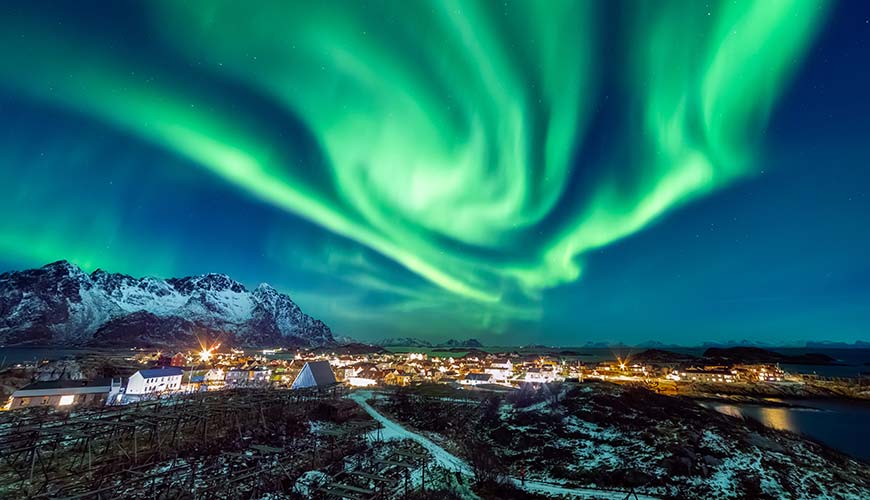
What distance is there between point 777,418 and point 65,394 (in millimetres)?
133546

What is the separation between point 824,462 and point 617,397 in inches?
960

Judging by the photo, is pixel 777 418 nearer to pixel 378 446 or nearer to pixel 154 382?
pixel 378 446

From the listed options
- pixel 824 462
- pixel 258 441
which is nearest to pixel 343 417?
pixel 258 441

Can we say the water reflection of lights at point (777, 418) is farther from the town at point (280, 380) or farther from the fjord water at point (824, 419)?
the town at point (280, 380)

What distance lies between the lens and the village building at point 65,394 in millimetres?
52875

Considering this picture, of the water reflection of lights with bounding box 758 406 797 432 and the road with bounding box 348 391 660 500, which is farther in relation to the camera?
the water reflection of lights with bounding box 758 406 797 432

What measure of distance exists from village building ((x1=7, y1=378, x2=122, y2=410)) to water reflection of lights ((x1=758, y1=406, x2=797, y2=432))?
118m

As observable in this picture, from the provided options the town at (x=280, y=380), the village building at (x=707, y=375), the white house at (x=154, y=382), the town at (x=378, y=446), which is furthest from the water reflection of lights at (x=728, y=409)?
the white house at (x=154, y=382)

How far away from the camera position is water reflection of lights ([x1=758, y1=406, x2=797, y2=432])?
2694 inches

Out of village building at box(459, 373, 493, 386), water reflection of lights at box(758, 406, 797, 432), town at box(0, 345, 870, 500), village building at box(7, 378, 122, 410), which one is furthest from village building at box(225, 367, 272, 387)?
water reflection of lights at box(758, 406, 797, 432)

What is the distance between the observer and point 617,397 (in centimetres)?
6100

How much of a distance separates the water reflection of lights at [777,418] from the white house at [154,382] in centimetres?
11774

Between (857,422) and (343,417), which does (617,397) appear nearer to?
(343,417)

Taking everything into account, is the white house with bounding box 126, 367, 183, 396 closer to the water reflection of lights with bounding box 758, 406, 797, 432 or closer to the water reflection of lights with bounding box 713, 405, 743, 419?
the water reflection of lights with bounding box 758, 406, 797, 432
